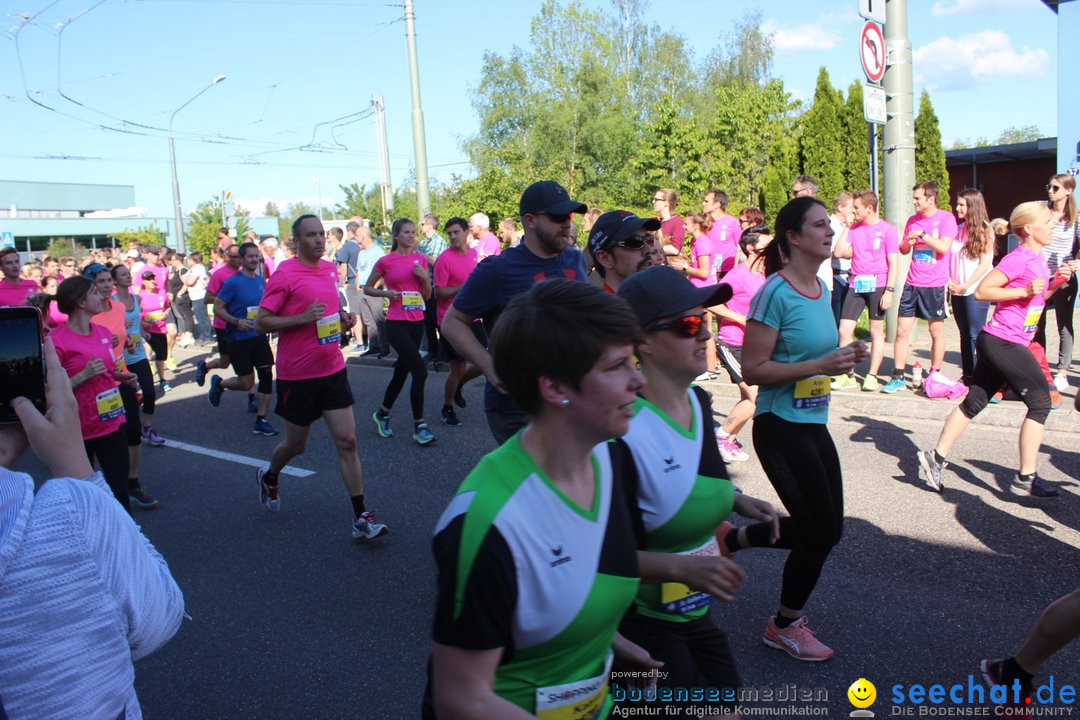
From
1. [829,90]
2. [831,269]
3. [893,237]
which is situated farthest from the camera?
[829,90]

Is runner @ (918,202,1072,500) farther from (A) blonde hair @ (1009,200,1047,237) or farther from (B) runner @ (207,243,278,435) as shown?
(B) runner @ (207,243,278,435)

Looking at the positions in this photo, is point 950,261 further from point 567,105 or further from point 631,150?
point 567,105

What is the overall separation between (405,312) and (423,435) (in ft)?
4.54

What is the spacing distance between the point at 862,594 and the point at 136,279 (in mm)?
13269

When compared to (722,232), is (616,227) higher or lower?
lower

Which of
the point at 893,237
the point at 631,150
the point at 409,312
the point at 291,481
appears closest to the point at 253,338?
the point at 409,312

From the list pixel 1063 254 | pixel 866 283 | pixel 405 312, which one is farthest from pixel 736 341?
pixel 1063 254

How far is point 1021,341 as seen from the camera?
5.37 metres

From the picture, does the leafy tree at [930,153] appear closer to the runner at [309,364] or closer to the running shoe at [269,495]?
the runner at [309,364]

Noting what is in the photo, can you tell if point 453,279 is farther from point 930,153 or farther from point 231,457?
point 930,153

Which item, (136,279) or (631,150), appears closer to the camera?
(136,279)

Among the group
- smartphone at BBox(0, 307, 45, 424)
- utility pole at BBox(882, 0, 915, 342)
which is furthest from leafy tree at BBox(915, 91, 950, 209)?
smartphone at BBox(0, 307, 45, 424)

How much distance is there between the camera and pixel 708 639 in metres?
2.49

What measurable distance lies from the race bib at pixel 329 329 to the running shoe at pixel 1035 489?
4603 mm
